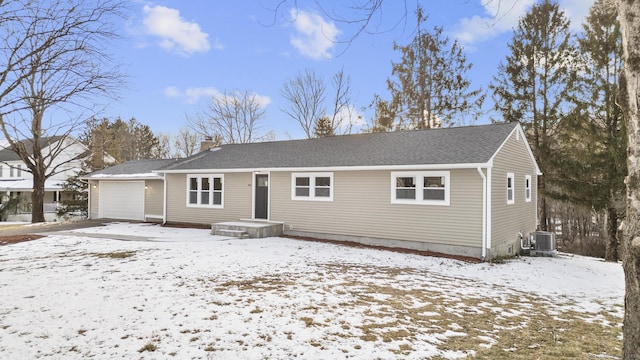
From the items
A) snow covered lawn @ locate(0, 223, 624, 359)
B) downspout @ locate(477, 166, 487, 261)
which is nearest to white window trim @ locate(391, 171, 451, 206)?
downspout @ locate(477, 166, 487, 261)

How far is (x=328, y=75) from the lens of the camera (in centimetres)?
2842

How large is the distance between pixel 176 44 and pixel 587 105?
18.7 metres

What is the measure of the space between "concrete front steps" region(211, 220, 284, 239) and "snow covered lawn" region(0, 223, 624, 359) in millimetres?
2783

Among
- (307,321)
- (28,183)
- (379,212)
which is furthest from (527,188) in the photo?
(28,183)

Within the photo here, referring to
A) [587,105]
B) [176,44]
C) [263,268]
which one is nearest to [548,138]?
[587,105]

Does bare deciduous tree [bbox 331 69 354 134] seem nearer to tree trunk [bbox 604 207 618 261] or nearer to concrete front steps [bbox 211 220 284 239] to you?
concrete front steps [bbox 211 220 284 239]

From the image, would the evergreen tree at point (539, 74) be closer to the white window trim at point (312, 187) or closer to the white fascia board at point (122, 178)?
the white window trim at point (312, 187)

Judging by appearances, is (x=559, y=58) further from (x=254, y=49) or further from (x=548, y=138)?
(x=254, y=49)

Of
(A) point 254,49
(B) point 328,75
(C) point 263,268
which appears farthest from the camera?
(B) point 328,75

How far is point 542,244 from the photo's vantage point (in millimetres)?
13359

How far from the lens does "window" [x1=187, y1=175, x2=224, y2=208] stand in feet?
52.8

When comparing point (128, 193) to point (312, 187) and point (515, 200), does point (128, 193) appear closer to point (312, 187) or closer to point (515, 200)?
point (312, 187)

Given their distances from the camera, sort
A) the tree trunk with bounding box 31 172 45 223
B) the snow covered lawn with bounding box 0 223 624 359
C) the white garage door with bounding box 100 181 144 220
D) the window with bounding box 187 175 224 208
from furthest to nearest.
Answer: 1. the tree trunk with bounding box 31 172 45 223
2. the white garage door with bounding box 100 181 144 220
3. the window with bounding box 187 175 224 208
4. the snow covered lawn with bounding box 0 223 624 359

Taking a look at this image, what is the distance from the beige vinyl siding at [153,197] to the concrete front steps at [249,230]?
19.3 ft
